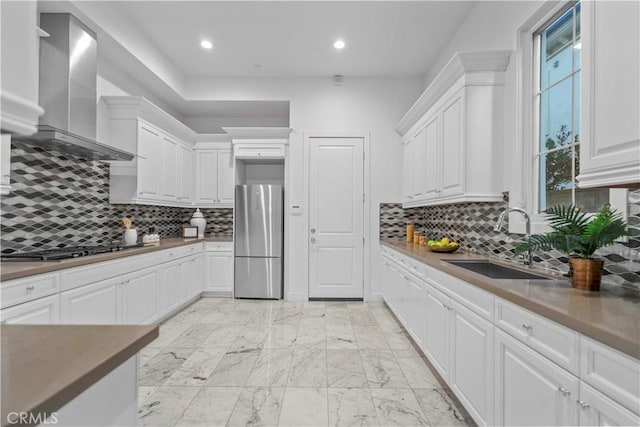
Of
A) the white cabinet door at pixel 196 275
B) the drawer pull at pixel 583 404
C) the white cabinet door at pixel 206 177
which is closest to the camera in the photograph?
the drawer pull at pixel 583 404

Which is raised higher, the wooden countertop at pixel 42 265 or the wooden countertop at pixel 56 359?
the wooden countertop at pixel 56 359

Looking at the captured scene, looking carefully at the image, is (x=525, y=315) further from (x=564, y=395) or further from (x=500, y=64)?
(x=500, y=64)

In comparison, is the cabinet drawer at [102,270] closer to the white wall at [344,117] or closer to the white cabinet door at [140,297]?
the white cabinet door at [140,297]

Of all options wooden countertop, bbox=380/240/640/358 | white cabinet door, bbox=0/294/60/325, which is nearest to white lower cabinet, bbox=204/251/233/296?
white cabinet door, bbox=0/294/60/325

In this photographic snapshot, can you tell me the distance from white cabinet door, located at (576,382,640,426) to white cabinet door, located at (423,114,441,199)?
235 centimetres

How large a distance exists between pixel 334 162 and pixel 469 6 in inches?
92.8

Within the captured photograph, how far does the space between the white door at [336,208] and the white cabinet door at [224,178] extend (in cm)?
133

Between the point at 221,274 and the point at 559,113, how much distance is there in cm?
431

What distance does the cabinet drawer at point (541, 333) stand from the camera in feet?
3.55

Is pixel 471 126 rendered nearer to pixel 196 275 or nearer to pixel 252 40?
pixel 252 40

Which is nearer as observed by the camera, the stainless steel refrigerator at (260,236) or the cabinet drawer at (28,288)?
the cabinet drawer at (28,288)

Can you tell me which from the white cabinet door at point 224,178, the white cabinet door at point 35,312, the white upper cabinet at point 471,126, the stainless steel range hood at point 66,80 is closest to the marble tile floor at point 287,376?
the white cabinet door at point 35,312

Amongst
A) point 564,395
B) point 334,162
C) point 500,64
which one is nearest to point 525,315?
point 564,395

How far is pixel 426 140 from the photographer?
138 inches
